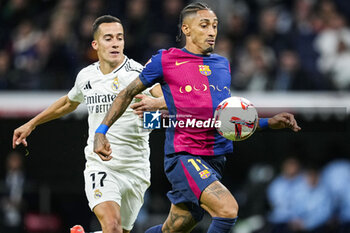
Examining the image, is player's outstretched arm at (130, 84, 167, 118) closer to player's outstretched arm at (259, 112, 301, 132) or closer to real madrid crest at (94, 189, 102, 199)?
real madrid crest at (94, 189, 102, 199)

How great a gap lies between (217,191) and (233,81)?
625cm

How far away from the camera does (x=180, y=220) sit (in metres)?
7.47

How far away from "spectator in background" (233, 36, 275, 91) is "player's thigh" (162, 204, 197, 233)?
5539 mm

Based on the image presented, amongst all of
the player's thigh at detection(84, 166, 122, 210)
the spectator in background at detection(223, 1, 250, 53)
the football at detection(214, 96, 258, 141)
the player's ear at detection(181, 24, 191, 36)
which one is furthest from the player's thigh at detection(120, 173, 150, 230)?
the spectator in background at detection(223, 1, 250, 53)

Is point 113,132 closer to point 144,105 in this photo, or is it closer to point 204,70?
point 144,105

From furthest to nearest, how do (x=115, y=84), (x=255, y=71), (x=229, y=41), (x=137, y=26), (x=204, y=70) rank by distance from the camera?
(x=229, y=41) < (x=137, y=26) < (x=255, y=71) < (x=115, y=84) < (x=204, y=70)

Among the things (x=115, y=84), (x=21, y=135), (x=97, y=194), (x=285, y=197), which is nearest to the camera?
(x=97, y=194)

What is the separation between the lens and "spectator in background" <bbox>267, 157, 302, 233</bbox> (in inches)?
474

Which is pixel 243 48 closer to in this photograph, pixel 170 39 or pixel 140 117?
pixel 170 39

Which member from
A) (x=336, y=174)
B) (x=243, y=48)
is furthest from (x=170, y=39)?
(x=336, y=174)

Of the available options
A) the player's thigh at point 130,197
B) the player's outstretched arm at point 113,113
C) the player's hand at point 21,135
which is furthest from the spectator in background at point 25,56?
the player's outstretched arm at point 113,113

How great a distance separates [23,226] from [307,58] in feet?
Answer: 18.5

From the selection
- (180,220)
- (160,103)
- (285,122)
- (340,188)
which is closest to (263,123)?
(285,122)

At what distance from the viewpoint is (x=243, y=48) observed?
44.4 ft
